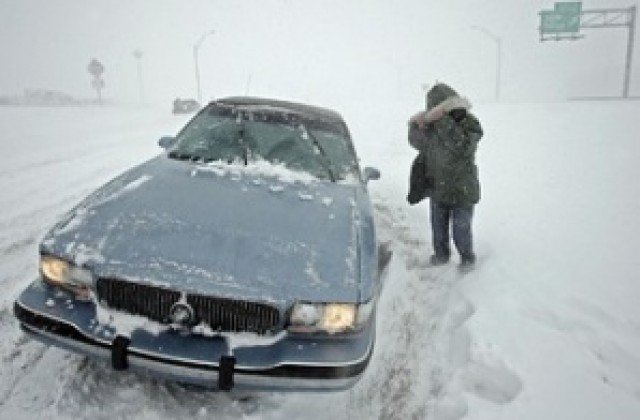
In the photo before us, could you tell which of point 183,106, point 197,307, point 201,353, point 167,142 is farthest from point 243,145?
point 183,106

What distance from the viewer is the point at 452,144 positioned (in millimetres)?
4266

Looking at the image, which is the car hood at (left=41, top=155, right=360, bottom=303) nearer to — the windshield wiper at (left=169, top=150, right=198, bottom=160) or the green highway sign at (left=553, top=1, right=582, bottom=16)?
the windshield wiper at (left=169, top=150, right=198, bottom=160)

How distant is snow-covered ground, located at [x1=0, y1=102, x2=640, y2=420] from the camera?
2652 mm

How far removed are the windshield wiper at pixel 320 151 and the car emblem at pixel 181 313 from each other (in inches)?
68.9

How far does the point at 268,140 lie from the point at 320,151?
0.44 metres

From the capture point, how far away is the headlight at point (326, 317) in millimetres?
2342

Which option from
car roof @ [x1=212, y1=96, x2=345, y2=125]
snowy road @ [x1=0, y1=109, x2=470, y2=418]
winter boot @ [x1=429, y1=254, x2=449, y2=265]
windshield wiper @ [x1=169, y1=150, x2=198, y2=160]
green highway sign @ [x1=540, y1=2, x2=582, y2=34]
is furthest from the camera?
green highway sign @ [x1=540, y1=2, x2=582, y2=34]

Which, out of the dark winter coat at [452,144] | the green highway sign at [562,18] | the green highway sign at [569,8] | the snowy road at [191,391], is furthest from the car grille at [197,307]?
the green highway sign at [569,8]

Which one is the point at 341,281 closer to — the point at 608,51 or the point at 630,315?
the point at 630,315

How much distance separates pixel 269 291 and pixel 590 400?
1.95 m

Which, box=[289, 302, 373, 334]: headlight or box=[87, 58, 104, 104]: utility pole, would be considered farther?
box=[87, 58, 104, 104]: utility pole

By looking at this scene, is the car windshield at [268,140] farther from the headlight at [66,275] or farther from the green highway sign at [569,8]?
the green highway sign at [569,8]

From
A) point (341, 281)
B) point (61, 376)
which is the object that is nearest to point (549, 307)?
point (341, 281)

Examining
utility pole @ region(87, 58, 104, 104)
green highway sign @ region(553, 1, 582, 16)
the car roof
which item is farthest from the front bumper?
utility pole @ region(87, 58, 104, 104)
